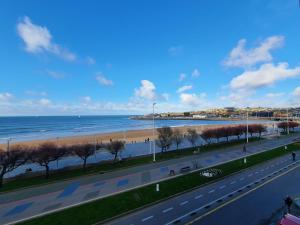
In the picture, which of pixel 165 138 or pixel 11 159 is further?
pixel 165 138

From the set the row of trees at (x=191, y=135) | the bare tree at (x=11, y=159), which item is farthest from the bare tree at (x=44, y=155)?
the row of trees at (x=191, y=135)

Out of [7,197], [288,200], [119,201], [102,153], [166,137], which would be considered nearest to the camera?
[288,200]

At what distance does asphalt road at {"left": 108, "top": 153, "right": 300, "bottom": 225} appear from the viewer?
13.0m

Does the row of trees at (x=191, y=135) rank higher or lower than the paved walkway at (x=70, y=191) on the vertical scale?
higher

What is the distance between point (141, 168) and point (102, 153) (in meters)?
17.1

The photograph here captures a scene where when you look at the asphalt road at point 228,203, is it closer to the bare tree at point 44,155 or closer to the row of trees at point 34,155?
the bare tree at point 44,155

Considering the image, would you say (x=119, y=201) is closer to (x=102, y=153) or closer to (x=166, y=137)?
(x=166, y=137)

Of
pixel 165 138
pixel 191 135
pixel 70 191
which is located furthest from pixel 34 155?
pixel 191 135

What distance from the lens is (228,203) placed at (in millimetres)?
15305

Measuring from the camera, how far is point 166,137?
38281 millimetres

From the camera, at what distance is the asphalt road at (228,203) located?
42.7 ft

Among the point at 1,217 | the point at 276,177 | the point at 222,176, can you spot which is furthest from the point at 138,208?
the point at 276,177

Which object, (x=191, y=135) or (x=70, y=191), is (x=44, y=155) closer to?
(x=70, y=191)

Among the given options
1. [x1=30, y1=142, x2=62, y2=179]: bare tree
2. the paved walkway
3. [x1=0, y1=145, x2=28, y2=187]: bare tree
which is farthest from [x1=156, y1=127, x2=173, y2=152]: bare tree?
[x1=0, y1=145, x2=28, y2=187]: bare tree
